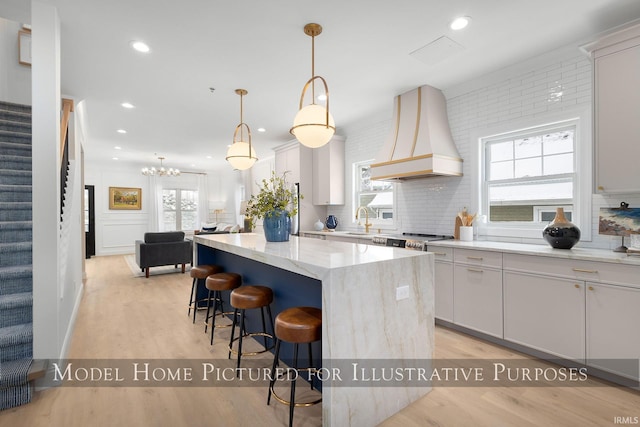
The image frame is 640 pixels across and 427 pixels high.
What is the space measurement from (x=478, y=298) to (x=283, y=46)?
3099 millimetres

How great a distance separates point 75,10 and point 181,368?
2.98 m

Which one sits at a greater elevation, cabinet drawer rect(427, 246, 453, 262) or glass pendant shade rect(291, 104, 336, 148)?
glass pendant shade rect(291, 104, 336, 148)

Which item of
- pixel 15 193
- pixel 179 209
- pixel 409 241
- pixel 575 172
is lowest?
pixel 409 241

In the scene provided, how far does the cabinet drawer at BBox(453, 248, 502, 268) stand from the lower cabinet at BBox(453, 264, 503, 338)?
49 mm

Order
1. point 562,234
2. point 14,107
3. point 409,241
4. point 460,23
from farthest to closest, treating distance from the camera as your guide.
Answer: point 14,107, point 409,241, point 562,234, point 460,23

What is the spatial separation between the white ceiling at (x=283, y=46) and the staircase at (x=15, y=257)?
809 mm

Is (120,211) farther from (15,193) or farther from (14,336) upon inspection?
(14,336)

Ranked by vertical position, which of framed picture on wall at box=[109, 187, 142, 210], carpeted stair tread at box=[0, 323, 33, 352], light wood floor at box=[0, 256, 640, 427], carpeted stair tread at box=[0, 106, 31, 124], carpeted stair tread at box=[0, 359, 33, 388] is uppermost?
carpeted stair tread at box=[0, 106, 31, 124]

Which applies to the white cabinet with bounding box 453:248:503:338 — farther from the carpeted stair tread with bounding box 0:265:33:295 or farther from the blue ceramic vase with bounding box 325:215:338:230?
the carpeted stair tread with bounding box 0:265:33:295

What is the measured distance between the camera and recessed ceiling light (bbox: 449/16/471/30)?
8.14 ft

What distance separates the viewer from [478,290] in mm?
A: 3033

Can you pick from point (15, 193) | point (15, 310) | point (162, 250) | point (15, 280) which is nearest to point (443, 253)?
point (15, 310)

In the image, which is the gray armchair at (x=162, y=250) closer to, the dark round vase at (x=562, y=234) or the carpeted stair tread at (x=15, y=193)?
the carpeted stair tread at (x=15, y=193)

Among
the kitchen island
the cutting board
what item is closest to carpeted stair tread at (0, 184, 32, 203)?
the kitchen island
